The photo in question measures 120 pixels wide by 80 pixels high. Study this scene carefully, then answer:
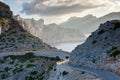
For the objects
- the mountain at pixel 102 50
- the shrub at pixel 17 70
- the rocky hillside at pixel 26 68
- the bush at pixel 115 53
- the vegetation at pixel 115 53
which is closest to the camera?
the vegetation at pixel 115 53

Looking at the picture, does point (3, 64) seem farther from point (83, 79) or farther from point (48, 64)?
point (83, 79)

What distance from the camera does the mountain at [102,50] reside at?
52.0 m

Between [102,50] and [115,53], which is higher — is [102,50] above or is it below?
above

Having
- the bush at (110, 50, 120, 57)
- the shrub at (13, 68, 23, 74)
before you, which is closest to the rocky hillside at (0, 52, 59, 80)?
the shrub at (13, 68, 23, 74)

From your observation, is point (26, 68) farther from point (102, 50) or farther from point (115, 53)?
point (115, 53)

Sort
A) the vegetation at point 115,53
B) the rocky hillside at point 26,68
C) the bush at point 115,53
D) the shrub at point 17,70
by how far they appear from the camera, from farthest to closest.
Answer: the shrub at point 17,70 → the rocky hillside at point 26,68 → the bush at point 115,53 → the vegetation at point 115,53

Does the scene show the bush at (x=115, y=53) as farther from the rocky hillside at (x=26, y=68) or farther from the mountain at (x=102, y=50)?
the rocky hillside at (x=26, y=68)

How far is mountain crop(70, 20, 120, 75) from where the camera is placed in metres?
52.0

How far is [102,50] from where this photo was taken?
59406mm

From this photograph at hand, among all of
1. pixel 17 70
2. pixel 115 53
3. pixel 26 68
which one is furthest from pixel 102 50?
pixel 17 70

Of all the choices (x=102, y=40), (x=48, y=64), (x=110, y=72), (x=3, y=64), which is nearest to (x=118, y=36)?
(x=102, y=40)

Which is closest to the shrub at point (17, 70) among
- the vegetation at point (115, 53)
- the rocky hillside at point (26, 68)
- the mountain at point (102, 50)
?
the rocky hillside at point (26, 68)

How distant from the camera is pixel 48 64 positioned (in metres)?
97.3

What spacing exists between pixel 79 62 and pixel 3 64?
162ft
